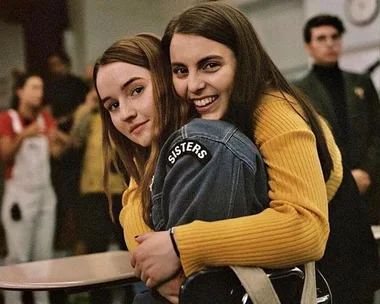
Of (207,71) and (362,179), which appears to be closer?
(207,71)

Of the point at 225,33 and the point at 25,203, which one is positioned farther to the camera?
the point at 25,203

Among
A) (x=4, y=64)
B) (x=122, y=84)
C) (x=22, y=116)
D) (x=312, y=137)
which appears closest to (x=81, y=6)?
(x=4, y=64)

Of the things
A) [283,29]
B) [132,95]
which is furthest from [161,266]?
[283,29]

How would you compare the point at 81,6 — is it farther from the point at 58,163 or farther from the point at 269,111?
the point at 269,111

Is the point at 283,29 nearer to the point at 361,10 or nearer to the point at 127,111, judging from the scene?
the point at 361,10

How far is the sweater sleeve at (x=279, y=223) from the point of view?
1.06m

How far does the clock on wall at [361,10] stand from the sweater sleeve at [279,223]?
3.79 metres

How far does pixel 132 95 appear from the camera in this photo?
137 centimetres

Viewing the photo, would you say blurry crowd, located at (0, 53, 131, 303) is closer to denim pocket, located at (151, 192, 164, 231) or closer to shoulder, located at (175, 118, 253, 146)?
denim pocket, located at (151, 192, 164, 231)

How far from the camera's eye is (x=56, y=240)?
358 cm

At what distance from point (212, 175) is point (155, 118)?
310mm

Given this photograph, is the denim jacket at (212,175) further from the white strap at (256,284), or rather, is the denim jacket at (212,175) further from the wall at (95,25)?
the wall at (95,25)

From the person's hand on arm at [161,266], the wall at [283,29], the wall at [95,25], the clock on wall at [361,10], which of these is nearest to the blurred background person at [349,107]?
the person's hand on arm at [161,266]

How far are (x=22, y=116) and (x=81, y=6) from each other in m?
1.78
